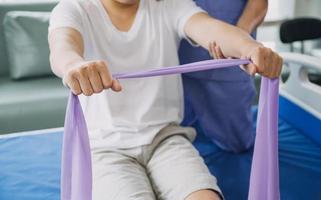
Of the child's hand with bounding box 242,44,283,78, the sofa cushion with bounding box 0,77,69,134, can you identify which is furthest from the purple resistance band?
the sofa cushion with bounding box 0,77,69,134

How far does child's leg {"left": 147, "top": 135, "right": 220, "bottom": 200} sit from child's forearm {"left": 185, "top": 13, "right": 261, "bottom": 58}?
30cm

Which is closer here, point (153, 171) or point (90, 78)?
point (90, 78)

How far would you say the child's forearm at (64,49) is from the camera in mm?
909

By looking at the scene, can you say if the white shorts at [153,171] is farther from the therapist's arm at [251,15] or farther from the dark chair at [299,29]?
the dark chair at [299,29]

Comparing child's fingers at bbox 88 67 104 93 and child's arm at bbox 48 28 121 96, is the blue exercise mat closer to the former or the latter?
child's arm at bbox 48 28 121 96

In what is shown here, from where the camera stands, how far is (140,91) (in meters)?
1.22

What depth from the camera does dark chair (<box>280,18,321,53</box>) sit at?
274cm

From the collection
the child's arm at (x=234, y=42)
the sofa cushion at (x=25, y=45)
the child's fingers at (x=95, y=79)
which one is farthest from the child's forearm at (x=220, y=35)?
the sofa cushion at (x=25, y=45)

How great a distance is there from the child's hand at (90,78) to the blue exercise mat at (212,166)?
62 cm

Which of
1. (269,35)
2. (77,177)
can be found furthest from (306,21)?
(77,177)

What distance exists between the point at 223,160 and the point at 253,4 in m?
0.56

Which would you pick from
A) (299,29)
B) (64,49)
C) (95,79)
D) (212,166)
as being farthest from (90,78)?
(299,29)

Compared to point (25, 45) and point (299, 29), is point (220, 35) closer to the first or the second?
point (25, 45)

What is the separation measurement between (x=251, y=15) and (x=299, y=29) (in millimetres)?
1471
